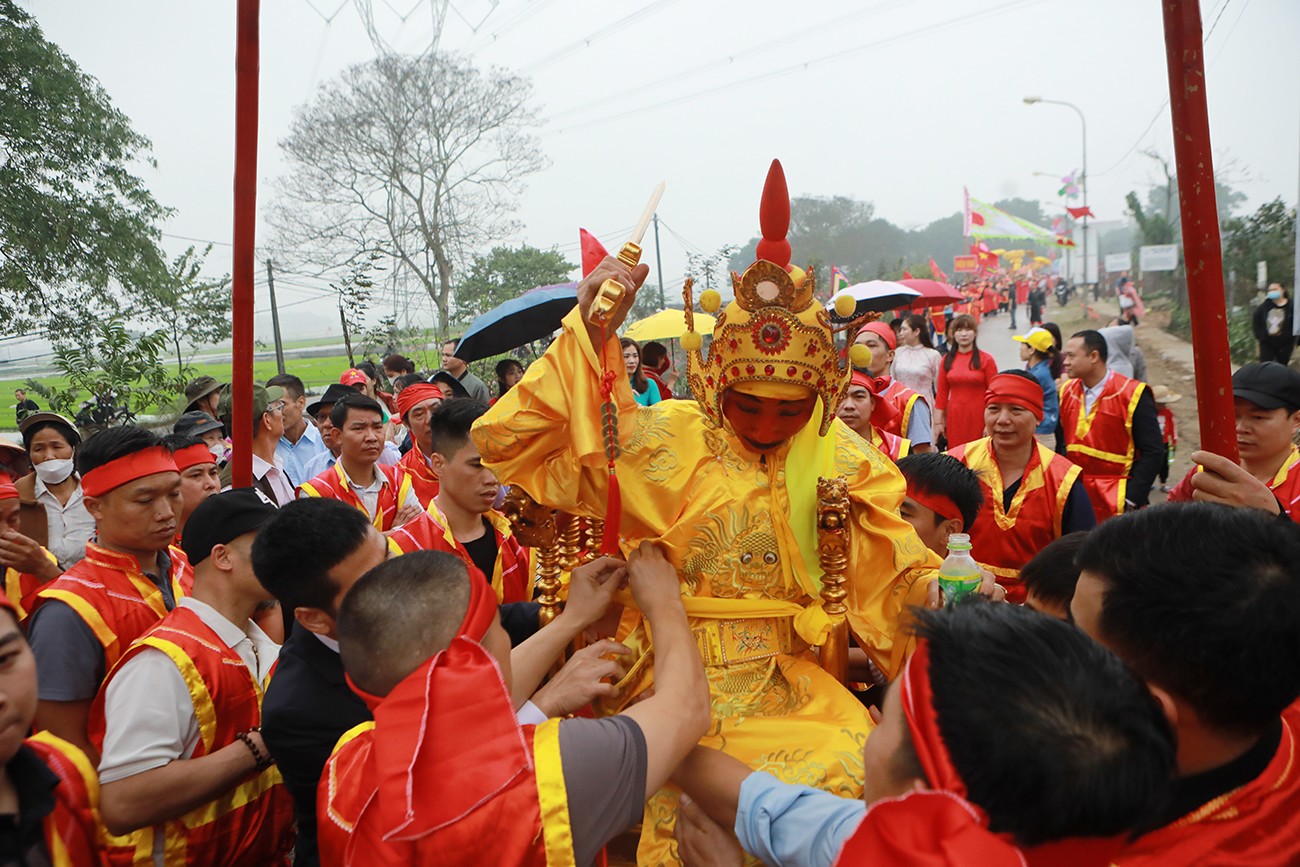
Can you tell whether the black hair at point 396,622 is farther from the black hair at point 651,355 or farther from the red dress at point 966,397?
the black hair at point 651,355

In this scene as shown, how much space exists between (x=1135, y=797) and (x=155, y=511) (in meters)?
3.31

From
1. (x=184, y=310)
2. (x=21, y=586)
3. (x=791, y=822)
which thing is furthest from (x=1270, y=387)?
(x=184, y=310)

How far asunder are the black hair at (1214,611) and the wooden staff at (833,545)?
89 cm

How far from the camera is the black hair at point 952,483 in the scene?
11.4 feet

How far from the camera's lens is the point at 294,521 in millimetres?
2391

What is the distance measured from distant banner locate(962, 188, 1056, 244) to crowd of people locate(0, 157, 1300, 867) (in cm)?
3822

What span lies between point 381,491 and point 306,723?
9.67 feet

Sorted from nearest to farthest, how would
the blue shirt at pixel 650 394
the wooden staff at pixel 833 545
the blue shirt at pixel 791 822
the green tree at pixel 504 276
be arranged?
the blue shirt at pixel 791 822
the wooden staff at pixel 833 545
the blue shirt at pixel 650 394
the green tree at pixel 504 276

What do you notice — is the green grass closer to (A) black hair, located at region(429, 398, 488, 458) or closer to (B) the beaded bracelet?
(A) black hair, located at region(429, 398, 488, 458)

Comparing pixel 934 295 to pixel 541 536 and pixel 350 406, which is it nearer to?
pixel 350 406

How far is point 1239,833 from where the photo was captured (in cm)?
145

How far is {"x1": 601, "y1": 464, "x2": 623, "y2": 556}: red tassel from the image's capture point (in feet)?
7.84

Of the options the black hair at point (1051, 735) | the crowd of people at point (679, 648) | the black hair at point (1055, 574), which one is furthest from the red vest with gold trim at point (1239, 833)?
the black hair at point (1055, 574)

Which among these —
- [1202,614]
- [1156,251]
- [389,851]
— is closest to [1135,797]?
[1202,614]
